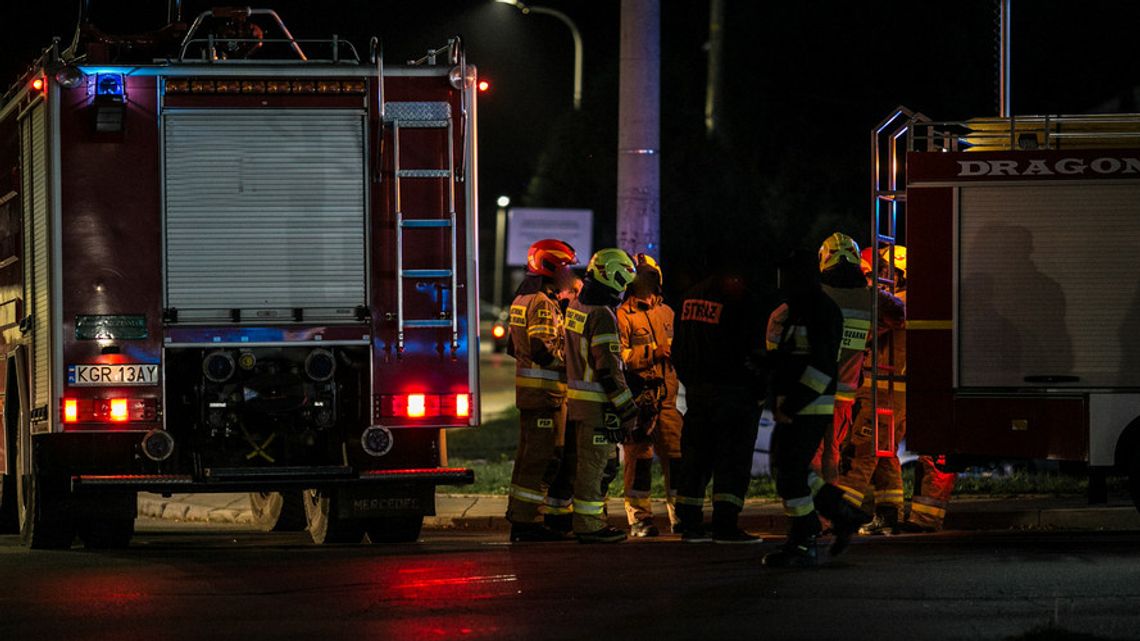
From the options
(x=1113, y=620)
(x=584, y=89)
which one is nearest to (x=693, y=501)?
(x=1113, y=620)

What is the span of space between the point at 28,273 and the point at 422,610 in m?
4.38

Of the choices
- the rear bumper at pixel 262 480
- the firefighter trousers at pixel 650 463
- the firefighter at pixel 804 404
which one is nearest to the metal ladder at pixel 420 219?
the rear bumper at pixel 262 480

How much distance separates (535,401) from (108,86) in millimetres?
3158

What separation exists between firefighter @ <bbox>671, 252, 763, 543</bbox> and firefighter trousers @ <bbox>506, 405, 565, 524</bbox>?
37.3 inches

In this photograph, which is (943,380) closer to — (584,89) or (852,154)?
(584,89)

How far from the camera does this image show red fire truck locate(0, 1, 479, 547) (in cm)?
1109

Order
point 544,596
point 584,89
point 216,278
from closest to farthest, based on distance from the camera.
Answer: point 544,596 → point 216,278 → point 584,89

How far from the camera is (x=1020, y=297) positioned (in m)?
11.9

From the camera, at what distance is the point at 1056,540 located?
1155 centimetres

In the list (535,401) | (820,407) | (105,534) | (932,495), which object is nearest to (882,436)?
(932,495)

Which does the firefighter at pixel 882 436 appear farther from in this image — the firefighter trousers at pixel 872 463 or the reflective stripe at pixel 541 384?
the reflective stripe at pixel 541 384

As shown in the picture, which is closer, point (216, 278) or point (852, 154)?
point (216, 278)

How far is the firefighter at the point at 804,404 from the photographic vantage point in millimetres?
10055

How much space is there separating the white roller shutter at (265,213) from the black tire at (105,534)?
1.61 m
